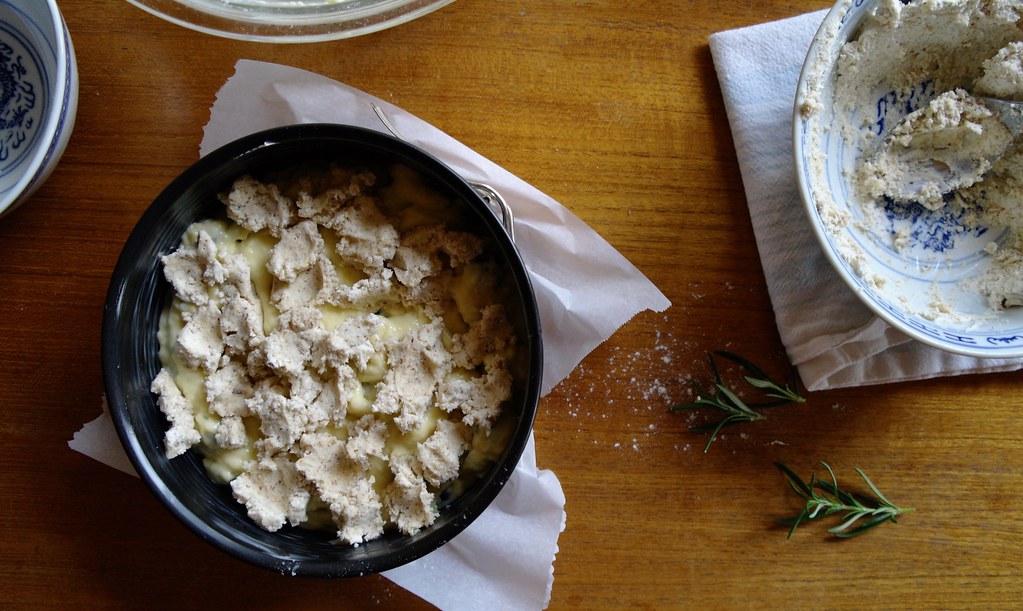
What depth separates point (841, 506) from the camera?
90 cm

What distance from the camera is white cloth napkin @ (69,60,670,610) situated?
0.88 m

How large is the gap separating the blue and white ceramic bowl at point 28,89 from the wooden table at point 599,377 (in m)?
0.04

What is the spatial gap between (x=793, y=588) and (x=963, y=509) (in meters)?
0.25

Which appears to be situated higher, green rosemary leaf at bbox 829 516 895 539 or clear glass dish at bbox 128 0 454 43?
clear glass dish at bbox 128 0 454 43

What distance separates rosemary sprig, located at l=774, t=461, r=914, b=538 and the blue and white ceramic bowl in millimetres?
984

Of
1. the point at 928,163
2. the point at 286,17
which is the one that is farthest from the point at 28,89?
the point at 928,163

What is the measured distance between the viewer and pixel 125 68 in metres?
0.90

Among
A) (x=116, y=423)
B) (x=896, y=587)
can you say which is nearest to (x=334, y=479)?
(x=116, y=423)

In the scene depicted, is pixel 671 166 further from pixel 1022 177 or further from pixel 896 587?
pixel 896 587

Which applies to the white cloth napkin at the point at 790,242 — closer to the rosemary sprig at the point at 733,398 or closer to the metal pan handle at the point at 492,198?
the rosemary sprig at the point at 733,398

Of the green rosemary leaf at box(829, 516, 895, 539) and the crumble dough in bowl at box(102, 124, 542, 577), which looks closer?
the crumble dough in bowl at box(102, 124, 542, 577)

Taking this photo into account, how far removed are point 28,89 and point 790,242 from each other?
38.8 inches

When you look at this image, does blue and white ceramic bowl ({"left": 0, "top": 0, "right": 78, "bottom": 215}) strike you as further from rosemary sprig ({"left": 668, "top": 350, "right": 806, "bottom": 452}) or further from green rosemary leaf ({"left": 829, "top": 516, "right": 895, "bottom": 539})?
green rosemary leaf ({"left": 829, "top": 516, "right": 895, "bottom": 539})

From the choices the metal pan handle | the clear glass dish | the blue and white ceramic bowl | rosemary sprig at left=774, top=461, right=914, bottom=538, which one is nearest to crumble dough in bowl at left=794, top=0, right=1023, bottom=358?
rosemary sprig at left=774, top=461, right=914, bottom=538
